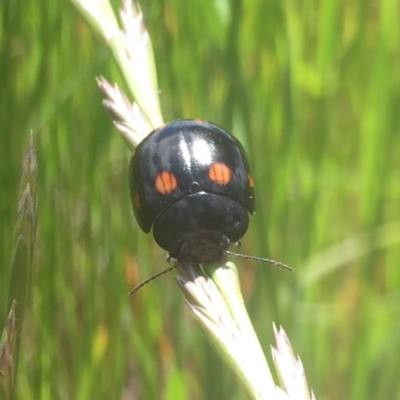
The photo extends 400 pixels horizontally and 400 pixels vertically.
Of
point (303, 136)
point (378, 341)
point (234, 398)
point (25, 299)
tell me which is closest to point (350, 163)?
point (303, 136)

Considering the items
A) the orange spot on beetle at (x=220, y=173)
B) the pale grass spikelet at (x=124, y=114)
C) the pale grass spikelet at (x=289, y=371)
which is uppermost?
the pale grass spikelet at (x=124, y=114)

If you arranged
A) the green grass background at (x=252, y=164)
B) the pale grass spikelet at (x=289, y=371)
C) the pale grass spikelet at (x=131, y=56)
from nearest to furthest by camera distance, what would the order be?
the pale grass spikelet at (x=289, y=371) < the pale grass spikelet at (x=131, y=56) < the green grass background at (x=252, y=164)

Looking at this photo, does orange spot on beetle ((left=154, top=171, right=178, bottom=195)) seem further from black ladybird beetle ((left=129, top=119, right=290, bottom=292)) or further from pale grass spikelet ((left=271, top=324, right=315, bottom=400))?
pale grass spikelet ((left=271, top=324, right=315, bottom=400))

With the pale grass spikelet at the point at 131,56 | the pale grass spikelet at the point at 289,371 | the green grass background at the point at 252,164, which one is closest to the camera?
the pale grass spikelet at the point at 289,371

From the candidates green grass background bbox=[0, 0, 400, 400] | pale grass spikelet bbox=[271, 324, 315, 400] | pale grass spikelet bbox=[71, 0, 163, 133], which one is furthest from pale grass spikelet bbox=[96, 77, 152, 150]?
pale grass spikelet bbox=[271, 324, 315, 400]

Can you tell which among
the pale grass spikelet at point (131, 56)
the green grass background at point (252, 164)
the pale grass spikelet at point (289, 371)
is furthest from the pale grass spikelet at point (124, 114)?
the pale grass spikelet at point (289, 371)

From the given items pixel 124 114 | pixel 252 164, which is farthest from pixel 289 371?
pixel 252 164

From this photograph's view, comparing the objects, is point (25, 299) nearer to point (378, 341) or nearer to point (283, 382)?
point (283, 382)

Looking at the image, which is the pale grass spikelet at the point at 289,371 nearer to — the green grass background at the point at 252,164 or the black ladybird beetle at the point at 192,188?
the black ladybird beetle at the point at 192,188
